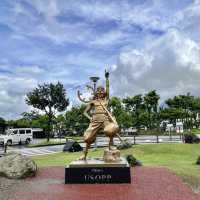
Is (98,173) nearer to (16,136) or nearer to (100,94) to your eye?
(100,94)

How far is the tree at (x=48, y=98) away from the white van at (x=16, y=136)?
3.34 meters

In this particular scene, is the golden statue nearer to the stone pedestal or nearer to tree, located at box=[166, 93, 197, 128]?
the stone pedestal

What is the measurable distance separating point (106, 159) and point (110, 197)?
2.64m

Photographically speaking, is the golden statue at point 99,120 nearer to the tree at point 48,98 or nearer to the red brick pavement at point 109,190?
the red brick pavement at point 109,190

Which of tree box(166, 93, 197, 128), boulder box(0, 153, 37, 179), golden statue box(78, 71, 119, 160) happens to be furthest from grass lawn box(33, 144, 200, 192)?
tree box(166, 93, 197, 128)

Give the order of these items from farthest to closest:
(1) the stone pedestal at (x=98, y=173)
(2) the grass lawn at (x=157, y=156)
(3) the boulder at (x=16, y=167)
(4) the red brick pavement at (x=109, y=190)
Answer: (2) the grass lawn at (x=157, y=156) < (3) the boulder at (x=16, y=167) < (1) the stone pedestal at (x=98, y=173) < (4) the red brick pavement at (x=109, y=190)

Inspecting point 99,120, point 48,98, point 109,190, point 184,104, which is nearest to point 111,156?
point 99,120

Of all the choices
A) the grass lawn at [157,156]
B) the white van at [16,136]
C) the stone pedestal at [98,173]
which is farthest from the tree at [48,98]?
the stone pedestal at [98,173]

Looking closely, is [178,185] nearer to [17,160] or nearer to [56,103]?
[17,160]

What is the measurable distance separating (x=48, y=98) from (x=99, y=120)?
33.0 m

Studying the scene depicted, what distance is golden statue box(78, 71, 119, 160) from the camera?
1243 centimetres

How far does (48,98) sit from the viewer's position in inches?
1775

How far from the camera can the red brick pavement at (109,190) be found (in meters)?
9.63

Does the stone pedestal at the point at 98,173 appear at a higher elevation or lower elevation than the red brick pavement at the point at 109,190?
higher
